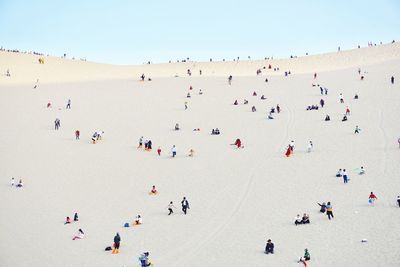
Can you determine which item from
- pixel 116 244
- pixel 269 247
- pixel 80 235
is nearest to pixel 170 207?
pixel 80 235

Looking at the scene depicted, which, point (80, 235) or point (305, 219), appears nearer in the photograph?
point (305, 219)

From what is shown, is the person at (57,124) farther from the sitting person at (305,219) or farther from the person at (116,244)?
the sitting person at (305,219)

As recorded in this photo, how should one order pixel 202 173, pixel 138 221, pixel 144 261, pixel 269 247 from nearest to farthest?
pixel 144 261
pixel 269 247
pixel 138 221
pixel 202 173

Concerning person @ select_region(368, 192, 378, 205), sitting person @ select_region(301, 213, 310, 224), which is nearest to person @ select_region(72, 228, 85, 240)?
sitting person @ select_region(301, 213, 310, 224)

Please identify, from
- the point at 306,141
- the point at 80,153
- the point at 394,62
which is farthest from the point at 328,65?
the point at 80,153

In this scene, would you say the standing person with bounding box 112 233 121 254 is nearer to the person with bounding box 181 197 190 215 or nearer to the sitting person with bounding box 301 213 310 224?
the person with bounding box 181 197 190 215

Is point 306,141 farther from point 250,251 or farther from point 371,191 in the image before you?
point 250,251

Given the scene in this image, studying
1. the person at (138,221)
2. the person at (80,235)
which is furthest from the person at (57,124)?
the person at (80,235)

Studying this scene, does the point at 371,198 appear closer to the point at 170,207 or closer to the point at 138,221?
the point at 170,207
